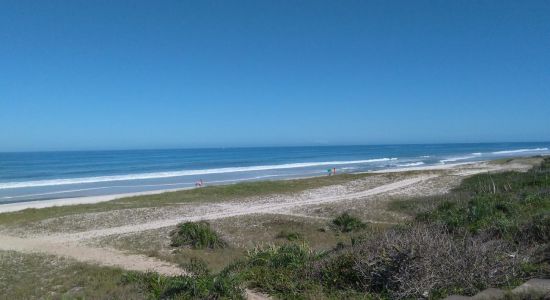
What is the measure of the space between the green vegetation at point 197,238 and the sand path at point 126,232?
175cm

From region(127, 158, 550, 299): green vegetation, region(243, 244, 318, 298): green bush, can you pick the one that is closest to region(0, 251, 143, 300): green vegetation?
region(127, 158, 550, 299): green vegetation

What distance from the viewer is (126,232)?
17.6 metres

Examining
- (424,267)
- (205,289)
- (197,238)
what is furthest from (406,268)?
(197,238)

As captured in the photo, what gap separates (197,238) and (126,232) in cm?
444

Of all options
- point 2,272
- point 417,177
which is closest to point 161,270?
point 2,272

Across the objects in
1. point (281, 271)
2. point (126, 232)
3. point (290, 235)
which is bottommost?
point (126, 232)

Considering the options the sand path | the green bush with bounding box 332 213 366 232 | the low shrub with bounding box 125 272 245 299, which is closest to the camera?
the low shrub with bounding box 125 272 245 299

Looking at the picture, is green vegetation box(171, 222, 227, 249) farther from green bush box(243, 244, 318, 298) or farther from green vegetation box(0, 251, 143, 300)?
green bush box(243, 244, 318, 298)

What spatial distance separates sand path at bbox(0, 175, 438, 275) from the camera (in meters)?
12.6

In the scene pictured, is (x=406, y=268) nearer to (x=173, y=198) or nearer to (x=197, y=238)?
(x=197, y=238)

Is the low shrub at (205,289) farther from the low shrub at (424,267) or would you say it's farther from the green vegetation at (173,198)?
the green vegetation at (173,198)

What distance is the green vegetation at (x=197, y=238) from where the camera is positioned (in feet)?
47.1

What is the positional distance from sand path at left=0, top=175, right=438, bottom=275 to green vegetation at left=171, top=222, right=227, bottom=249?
1746mm

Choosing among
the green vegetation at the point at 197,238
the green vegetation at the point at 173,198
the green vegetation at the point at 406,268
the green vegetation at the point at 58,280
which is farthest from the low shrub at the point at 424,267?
the green vegetation at the point at 173,198
